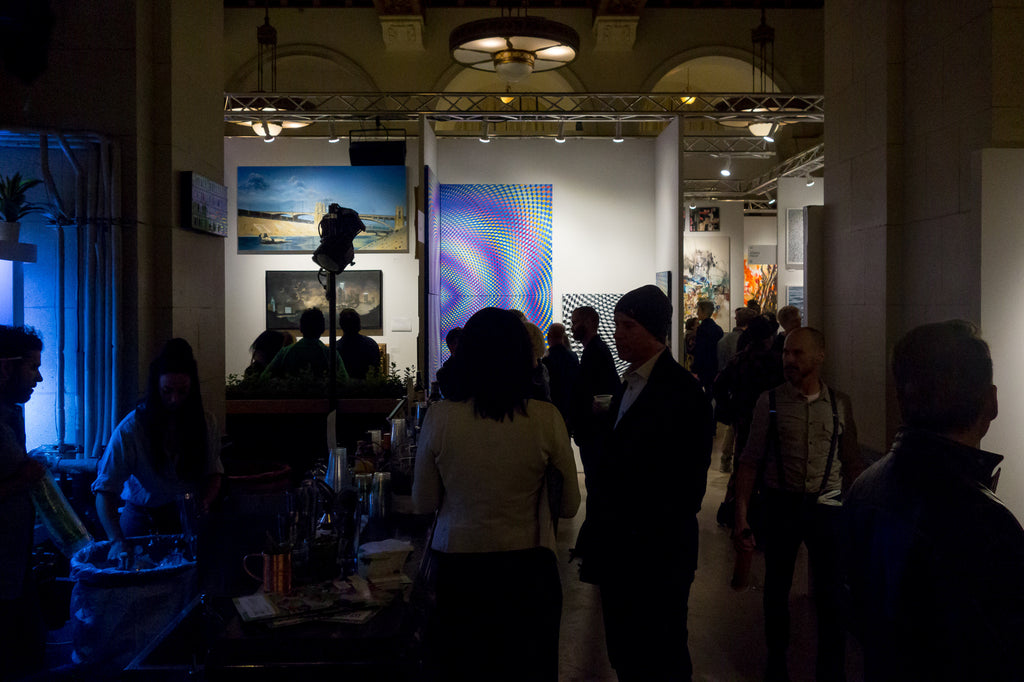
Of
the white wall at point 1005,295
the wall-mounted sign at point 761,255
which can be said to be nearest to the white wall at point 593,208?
the wall-mounted sign at point 761,255

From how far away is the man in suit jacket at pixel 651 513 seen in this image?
9.55ft

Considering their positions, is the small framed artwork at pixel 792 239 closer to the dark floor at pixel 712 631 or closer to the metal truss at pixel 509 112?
the metal truss at pixel 509 112

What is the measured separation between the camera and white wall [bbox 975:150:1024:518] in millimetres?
3811

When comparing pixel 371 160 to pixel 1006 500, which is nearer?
pixel 1006 500

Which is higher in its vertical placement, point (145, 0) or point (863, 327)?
point (145, 0)

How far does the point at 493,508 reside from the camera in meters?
2.54

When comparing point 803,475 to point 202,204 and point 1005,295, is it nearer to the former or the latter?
point 1005,295

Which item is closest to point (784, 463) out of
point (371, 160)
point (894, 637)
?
point (894, 637)

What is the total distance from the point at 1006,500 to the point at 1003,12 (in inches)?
88.1

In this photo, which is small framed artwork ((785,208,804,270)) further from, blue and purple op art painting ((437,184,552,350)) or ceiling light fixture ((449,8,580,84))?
ceiling light fixture ((449,8,580,84))

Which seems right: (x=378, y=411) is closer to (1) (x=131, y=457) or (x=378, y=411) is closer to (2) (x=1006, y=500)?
(1) (x=131, y=457)

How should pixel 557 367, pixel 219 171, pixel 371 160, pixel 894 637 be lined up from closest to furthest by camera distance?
pixel 894 637, pixel 219 171, pixel 557 367, pixel 371 160

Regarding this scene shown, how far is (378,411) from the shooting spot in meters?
7.07

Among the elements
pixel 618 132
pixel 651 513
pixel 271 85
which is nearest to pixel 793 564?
pixel 651 513
